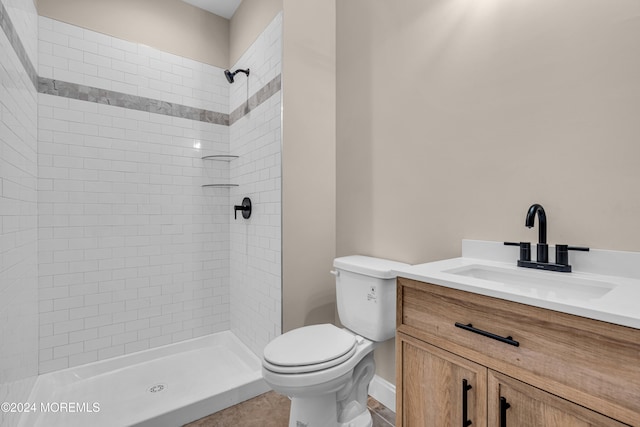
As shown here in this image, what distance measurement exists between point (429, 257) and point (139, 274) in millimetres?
2046

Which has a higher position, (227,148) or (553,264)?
(227,148)

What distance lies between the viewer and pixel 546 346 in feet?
2.47

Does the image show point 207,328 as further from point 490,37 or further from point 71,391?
point 490,37

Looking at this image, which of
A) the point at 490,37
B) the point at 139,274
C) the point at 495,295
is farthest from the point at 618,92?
the point at 139,274

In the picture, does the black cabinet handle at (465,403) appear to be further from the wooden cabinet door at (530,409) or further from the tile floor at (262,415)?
the tile floor at (262,415)

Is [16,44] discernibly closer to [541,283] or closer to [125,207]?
[125,207]

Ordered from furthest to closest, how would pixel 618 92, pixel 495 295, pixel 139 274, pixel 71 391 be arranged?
pixel 139 274
pixel 71 391
pixel 618 92
pixel 495 295

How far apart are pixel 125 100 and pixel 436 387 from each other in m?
2.58

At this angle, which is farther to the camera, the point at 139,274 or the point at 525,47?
the point at 139,274

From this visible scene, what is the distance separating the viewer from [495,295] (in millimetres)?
836

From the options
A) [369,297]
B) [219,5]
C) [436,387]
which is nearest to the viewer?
[436,387]

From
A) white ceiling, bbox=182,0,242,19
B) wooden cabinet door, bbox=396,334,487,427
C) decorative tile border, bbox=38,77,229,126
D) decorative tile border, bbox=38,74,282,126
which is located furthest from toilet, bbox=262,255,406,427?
white ceiling, bbox=182,0,242,19

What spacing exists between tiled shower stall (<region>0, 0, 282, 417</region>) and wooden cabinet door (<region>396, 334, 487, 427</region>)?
41.8 inches

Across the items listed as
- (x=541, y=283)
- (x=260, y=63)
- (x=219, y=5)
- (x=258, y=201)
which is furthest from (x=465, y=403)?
(x=219, y=5)
